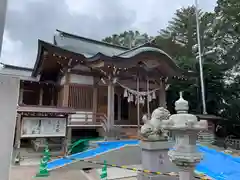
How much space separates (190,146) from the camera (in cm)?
288

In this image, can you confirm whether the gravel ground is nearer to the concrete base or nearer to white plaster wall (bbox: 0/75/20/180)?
the concrete base

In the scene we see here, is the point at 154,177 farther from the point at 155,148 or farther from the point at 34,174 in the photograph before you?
the point at 34,174

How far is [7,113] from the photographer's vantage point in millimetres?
971

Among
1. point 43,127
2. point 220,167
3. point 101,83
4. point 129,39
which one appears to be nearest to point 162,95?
point 101,83

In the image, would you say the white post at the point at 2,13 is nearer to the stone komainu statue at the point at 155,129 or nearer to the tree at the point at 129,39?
the stone komainu statue at the point at 155,129

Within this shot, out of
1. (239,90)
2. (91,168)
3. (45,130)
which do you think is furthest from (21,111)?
(239,90)

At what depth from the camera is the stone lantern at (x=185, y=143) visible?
9.21 ft

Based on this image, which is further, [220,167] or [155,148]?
[220,167]

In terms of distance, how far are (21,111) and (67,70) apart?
460 centimetres

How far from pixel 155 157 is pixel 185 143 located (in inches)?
70.2

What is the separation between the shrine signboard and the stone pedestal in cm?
472

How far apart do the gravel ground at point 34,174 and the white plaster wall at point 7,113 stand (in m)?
5.08

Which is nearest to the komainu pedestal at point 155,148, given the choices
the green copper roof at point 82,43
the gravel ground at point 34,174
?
the gravel ground at point 34,174

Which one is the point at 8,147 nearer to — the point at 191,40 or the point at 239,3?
the point at 239,3
